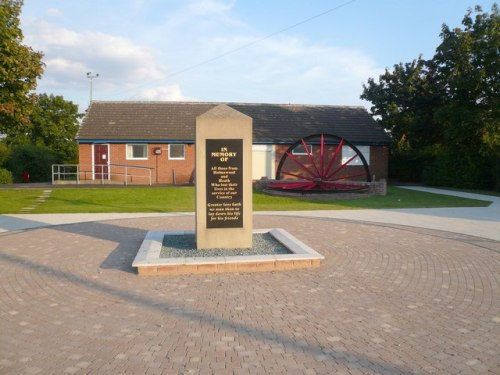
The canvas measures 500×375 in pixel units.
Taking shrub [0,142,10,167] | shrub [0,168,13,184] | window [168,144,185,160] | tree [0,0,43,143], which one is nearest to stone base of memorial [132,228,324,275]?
tree [0,0,43,143]

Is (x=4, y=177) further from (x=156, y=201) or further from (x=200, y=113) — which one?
(x=156, y=201)

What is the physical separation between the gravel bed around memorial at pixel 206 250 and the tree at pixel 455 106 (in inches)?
805

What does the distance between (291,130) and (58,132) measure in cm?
3373

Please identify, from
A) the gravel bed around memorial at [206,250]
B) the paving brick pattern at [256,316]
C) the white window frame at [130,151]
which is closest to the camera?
the paving brick pattern at [256,316]

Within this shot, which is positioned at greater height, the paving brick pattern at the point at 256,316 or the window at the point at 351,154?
the window at the point at 351,154

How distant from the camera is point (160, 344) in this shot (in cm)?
489

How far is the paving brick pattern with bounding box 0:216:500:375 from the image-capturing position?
449 cm

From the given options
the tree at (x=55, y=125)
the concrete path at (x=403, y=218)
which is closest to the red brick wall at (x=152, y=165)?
the concrete path at (x=403, y=218)

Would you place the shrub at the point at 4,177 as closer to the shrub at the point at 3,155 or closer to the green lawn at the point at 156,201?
the shrub at the point at 3,155

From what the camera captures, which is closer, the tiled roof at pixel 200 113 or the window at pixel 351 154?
the tiled roof at pixel 200 113

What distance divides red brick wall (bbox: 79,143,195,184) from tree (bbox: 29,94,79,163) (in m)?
24.9

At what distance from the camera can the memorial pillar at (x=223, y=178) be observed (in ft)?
29.9

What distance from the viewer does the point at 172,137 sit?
3083 centimetres

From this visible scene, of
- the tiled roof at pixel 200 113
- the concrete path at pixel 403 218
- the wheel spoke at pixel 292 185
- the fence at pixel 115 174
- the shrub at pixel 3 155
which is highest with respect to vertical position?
the tiled roof at pixel 200 113
